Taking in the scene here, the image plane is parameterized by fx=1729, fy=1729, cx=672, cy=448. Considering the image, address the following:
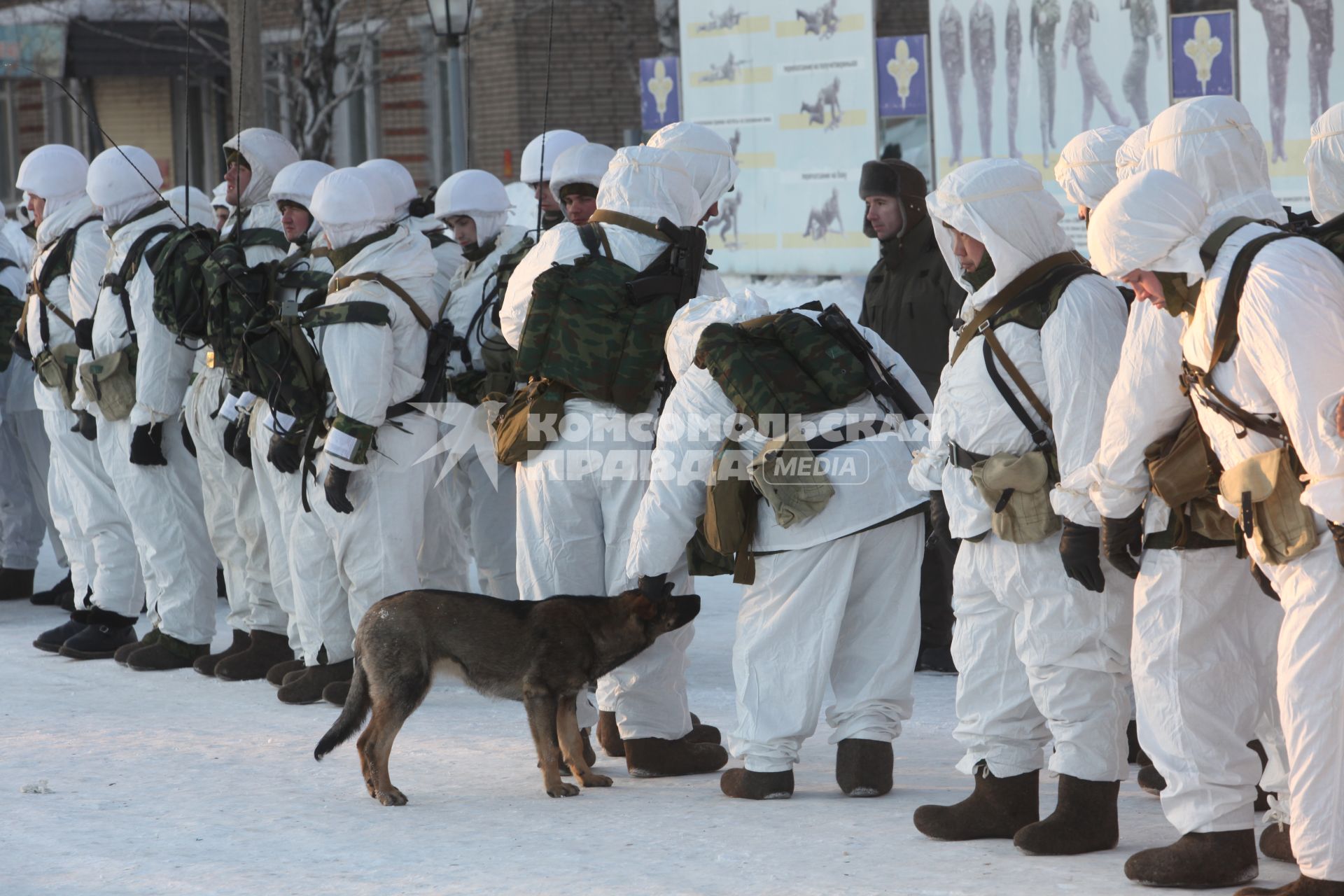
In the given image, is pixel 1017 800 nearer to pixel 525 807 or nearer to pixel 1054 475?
pixel 1054 475

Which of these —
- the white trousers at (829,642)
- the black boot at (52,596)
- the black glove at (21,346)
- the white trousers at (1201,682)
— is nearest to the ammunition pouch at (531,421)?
the white trousers at (829,642)

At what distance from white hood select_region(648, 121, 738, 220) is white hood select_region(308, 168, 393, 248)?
121 cm

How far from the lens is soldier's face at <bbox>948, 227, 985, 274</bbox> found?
4.72 m

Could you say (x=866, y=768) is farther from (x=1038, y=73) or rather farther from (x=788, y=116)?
(x=788, y=116)

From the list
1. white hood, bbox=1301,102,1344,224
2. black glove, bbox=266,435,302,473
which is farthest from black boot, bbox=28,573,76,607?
white hood, bbox=1301,102,1344,224

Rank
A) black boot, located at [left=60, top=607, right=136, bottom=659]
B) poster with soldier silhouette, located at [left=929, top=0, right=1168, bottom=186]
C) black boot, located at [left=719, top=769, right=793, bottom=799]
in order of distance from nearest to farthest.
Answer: black boot, located at [left=719, top=769, right=793, bottom=799]
black boot, located at [left=60, top=607, right=136, bottom=659]
poster with soldier silhouette, located at [left=929, top=0, right=1168, bottom=186]

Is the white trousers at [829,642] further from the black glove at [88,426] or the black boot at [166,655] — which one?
the black glove at [88,426]

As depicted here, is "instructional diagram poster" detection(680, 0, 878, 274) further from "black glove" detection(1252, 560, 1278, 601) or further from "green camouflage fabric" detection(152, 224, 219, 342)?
"black glove" detection(1252, 560, 1278, 601)

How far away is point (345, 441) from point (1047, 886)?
325 centimetres

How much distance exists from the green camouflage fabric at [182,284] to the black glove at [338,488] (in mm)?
1106

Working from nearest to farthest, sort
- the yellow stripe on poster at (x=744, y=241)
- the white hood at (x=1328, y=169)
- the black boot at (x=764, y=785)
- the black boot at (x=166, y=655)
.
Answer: the white hood at (x=1328, y=169) < the black boot at (x=764, y=785) < the black boot at (x=166, y=655) < the yellow stripe on poster at (x=744, y=241)

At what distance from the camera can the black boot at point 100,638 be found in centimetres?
796

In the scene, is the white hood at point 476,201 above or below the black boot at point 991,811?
above

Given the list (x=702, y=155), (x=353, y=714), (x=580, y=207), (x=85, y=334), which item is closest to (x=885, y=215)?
(x=580, y=207)
